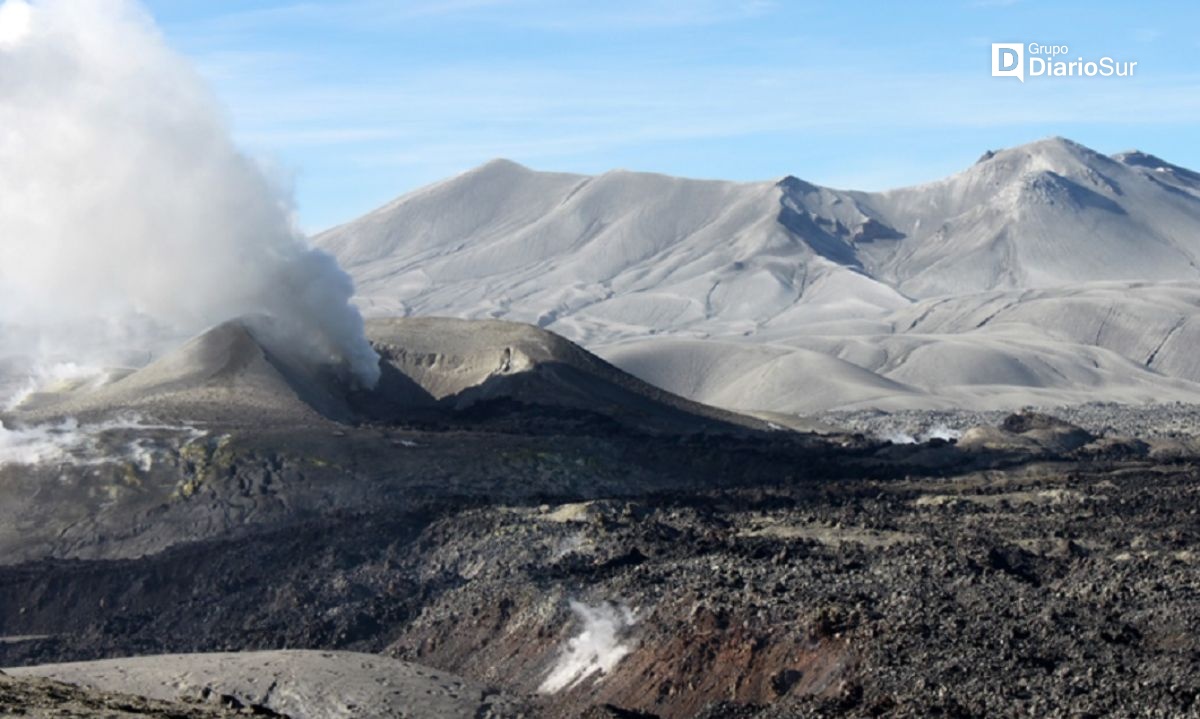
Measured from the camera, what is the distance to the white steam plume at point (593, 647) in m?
45.0

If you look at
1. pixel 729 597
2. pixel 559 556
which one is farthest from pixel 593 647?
pixel 559 556

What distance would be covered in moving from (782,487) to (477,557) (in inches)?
830

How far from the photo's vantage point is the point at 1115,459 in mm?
88062

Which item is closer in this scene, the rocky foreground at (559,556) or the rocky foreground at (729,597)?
the rocky foreground at (729,597)

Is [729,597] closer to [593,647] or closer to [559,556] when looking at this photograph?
[593,647]

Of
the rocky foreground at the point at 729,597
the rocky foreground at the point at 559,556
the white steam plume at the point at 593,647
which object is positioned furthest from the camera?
the white steam plume at the point at 593,647

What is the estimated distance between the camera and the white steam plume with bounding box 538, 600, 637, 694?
4503 cm

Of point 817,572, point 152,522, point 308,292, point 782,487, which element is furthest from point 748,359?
point 817,572

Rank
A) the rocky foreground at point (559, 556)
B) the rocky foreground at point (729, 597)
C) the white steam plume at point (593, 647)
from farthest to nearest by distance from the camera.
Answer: the white steam plume at point (593, 647)
the rocky foreground at point (559, 556)
the rocky foreground at point (729, 597)

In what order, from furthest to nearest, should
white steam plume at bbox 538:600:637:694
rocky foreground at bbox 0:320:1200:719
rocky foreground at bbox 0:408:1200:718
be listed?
1. white steam plume at bbox 538:600:637:694
2. rocky foreground at bbox 0:320:1200:719
3. rocky foreground at bbox 0:408:1200:718

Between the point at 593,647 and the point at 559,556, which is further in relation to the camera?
the point at 559,556

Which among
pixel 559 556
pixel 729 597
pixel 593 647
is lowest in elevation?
pixel 593 647

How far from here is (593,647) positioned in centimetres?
4619

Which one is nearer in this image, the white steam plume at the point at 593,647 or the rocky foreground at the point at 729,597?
the rocky foreground at the point at 729,597
